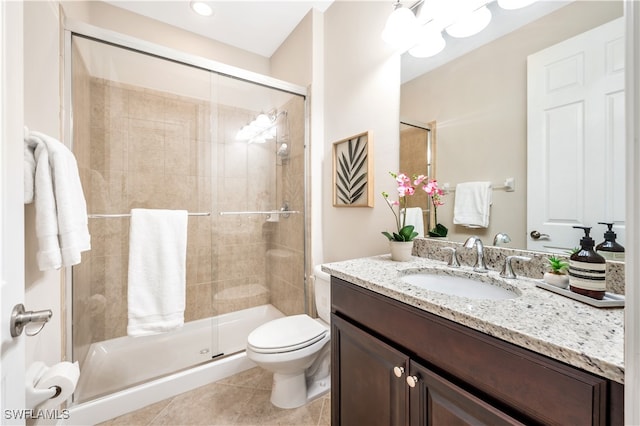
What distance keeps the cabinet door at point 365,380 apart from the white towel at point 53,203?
3.50ft

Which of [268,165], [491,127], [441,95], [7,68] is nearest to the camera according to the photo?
[7,68]

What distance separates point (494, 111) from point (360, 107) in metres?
0.79

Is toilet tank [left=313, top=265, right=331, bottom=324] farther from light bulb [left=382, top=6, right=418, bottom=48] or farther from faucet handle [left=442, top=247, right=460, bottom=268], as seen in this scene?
light bulb [left=382, top=6, right=418, bottom=48]

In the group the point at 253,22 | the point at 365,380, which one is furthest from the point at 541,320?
the point at 253,22

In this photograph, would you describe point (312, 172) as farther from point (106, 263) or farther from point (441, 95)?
point (106, 263)

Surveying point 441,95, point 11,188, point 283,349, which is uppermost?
point 441,95

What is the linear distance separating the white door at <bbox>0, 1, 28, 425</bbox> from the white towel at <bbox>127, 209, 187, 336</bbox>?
3.17 ft

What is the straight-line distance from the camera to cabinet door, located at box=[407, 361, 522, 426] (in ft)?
1.96

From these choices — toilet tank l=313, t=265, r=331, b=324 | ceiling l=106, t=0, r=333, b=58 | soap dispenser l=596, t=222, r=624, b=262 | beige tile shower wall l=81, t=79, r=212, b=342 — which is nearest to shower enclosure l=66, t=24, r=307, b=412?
beige tile shower wall l=81, t=79, r=212, b=342

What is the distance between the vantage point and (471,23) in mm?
1132

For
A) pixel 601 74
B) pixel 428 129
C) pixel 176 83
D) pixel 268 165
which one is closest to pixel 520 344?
pixel 601 74

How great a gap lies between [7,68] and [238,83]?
5.12ft

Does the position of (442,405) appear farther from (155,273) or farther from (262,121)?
(262,121)

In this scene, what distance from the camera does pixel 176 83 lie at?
1.86m
